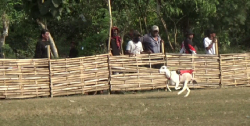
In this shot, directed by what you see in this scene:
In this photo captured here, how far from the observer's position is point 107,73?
669 inches

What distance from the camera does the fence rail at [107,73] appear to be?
16.1m

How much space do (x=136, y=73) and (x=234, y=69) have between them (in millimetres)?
3449

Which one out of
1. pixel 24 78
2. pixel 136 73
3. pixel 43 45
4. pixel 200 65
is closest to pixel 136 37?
pixel 136 73

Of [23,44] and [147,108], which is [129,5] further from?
[147,108]

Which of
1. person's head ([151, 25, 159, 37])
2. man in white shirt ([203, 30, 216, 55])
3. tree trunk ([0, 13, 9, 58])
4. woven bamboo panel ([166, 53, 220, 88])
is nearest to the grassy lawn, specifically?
woven bamboo panel ([166, 53, 220, 88])

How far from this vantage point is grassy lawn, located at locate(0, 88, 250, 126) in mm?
9663

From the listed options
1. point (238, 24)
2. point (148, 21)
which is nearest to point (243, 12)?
point (238, 24)

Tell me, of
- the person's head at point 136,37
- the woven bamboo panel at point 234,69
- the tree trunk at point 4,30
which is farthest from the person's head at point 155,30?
the tree trunk at point 4,30

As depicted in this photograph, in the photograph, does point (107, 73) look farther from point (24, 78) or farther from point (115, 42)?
point (24, 78)

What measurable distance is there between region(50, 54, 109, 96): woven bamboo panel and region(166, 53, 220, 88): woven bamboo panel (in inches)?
88.8

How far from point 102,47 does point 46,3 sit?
1532cm

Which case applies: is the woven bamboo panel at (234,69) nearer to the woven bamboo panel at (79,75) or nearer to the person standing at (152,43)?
the person standing at (152,43)

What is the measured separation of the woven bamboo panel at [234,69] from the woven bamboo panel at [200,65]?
249 mm

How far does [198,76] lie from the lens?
17.7 metres
